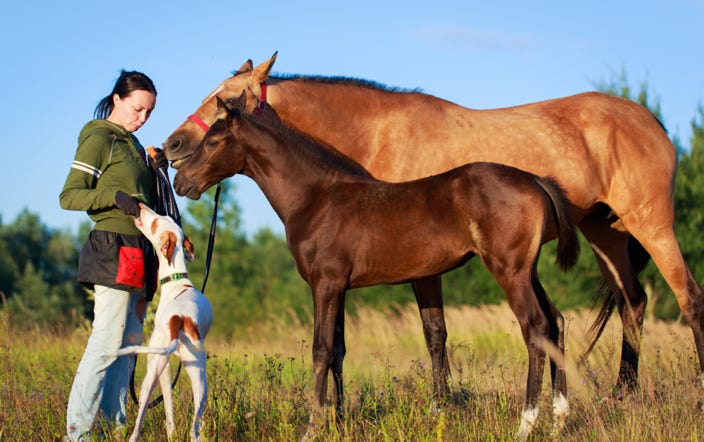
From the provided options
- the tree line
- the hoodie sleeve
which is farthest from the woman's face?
the tree line

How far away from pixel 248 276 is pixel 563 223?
120ft

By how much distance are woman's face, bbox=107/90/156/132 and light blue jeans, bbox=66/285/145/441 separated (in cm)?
123

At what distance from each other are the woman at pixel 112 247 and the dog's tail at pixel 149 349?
872 millimetres

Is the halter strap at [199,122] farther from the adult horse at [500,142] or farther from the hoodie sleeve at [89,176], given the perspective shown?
the hoodie sleeve at [89,176]

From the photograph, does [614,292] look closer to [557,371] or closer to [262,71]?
[557,371]

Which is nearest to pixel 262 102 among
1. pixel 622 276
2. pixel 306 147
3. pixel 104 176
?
pixel 306 147

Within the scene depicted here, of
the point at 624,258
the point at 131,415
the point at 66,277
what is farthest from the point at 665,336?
the point at 66,277

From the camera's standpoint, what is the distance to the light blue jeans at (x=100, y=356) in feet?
16.2

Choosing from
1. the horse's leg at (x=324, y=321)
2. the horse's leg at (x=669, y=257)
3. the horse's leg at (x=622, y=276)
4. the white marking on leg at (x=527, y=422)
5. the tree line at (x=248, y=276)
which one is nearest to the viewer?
the white marking on leg at (x=527, y=422)

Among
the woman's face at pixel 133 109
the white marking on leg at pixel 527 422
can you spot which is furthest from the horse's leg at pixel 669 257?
the woman's face at pixel 133 109

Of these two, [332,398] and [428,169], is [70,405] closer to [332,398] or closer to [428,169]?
[332,398]

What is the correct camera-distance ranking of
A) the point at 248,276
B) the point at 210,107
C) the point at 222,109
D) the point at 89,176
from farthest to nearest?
the point at 248,276, the point at 210,107, the point at 222,109, the point at 89,176

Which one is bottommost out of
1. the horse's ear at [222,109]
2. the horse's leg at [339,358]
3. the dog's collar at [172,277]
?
the horse's leg at [339,358]

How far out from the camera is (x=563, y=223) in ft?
17.1
